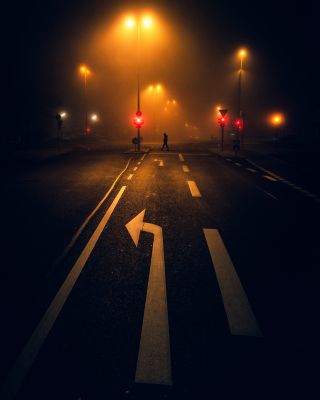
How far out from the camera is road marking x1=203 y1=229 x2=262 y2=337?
4.05m

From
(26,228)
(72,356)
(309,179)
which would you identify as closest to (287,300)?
(72,356)

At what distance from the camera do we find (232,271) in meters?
5.66

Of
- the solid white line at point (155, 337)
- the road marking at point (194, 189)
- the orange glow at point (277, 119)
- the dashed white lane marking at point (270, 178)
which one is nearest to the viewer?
A: the solid white line at point (155, 337)

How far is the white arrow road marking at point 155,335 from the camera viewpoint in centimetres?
328

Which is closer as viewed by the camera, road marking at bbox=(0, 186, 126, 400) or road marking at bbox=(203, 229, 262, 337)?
road marking at bbox=(0, 186, 126, 400)

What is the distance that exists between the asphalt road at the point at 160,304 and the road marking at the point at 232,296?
0.02 meters

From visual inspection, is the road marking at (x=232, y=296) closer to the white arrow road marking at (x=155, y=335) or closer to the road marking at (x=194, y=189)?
the white arrow road marking at (x=155, y=335)

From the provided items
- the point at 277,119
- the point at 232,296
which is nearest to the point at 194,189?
the point at 232,296

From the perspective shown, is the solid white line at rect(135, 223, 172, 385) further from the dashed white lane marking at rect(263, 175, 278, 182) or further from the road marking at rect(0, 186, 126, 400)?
the dashed white lane marking at rect(263, 175, 278, 182)

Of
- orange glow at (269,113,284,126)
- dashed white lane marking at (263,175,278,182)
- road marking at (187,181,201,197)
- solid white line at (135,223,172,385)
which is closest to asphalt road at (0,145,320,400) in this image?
solid white line at (135,223,172,385)

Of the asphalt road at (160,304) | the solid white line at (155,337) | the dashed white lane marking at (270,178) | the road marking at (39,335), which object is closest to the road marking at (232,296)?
the asphalt road at (160,304)

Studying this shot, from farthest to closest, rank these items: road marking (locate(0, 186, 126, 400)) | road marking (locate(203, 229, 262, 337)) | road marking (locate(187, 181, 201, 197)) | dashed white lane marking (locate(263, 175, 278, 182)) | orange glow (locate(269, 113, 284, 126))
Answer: orange glow (locate(269, 113, 284, 126)) < dashed white lane marking (locate(263, 175, 278, 182)) < road marking (locate(187, 181, 201, 197)) < road marking (locate(203, 229, 262, 337)) < road marking (locate(0, 186, 126, 400))

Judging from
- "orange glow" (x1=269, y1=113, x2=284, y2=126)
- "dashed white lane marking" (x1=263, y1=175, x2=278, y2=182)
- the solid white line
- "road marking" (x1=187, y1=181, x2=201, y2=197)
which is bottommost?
the solid white line

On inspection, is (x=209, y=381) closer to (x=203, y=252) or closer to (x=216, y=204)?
(x=203, y=252)
